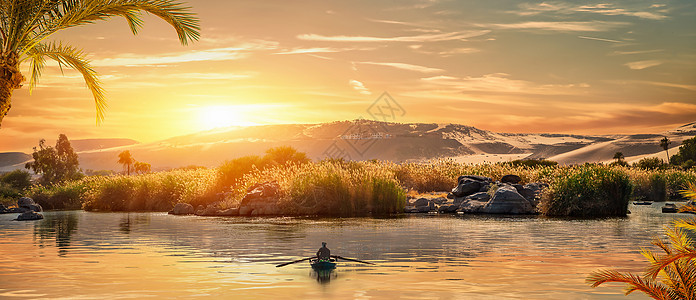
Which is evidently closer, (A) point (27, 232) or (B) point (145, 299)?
(B) point (145, 299)

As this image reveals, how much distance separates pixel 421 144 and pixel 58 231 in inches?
5399

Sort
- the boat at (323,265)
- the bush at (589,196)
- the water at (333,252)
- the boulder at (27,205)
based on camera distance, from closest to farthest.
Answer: the water at (333,252)
the boat at (323,265)
the bush at (589,196)
the boulder at (27,205)

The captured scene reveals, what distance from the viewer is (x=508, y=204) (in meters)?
28.2

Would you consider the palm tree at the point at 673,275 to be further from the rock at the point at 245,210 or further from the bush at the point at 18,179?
the bush at the point at 18,179

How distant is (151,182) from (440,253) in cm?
2665

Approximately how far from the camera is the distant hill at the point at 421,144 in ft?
468

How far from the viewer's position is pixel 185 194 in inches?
1352

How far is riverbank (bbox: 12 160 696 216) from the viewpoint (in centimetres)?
2812

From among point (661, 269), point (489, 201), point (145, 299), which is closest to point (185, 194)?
point (489, 201)

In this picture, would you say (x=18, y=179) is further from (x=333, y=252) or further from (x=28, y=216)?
(x=333, y=252)

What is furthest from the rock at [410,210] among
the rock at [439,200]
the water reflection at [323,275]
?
the water reflection at [323,275]

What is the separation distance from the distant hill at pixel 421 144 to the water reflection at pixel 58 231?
110 metres

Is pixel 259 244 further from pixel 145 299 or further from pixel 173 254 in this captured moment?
pixel 145 299

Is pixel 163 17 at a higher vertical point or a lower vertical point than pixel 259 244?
higher
